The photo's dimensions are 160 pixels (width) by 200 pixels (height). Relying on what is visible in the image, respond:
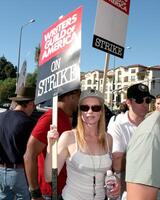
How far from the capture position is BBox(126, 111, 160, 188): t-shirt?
5.14ft

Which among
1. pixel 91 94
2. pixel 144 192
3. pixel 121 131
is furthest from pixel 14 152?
pixel 144 192

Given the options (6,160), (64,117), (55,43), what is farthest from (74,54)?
(6,160)

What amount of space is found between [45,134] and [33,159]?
227mm

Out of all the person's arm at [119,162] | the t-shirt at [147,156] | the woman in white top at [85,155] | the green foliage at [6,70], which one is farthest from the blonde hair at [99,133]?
the green foliage at [6,70]

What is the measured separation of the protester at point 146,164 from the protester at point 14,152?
10.0 ft

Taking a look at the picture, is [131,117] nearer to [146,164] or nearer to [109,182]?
[109,182]

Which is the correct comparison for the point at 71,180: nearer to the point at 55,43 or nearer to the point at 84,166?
the point at 84,166

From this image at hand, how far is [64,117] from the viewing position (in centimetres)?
340

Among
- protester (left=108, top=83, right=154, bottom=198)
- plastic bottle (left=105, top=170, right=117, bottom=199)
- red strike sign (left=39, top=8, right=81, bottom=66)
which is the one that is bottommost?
plastic bottle (left=105, top=170, right=117, bottom=199)

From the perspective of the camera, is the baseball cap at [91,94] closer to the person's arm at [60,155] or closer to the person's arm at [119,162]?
the person's arm at [60,155]

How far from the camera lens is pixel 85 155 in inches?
119

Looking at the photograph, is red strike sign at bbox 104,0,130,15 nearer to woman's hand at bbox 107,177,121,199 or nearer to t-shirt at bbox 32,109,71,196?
t-shirt at bbox 32,109,71,196

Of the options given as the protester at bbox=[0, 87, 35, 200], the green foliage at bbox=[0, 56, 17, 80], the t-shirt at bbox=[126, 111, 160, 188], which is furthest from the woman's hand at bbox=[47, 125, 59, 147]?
the green foliage at bbox=[0, 56, 17, 80]

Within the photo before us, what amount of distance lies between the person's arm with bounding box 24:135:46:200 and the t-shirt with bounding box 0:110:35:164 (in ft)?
4.28
